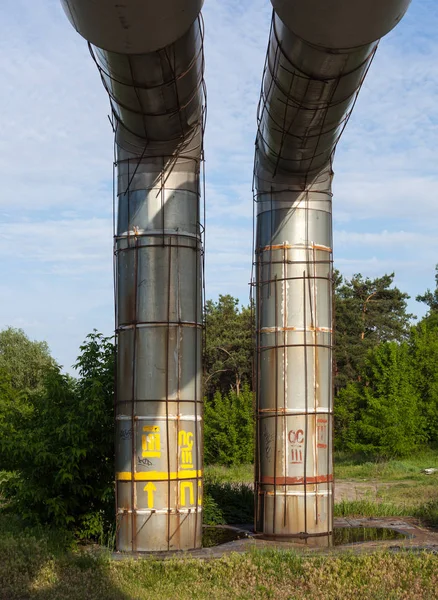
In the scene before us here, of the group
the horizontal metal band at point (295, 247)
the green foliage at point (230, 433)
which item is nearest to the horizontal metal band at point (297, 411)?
the horizontal metal band at point (295, 247)

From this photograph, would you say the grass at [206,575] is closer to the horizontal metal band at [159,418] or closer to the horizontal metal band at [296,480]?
the horizontal metal band at [159,418]

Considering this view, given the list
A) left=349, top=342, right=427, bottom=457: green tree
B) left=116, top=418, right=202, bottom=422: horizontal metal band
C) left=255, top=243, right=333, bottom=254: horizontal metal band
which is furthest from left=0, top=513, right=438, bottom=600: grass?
left=349, top=342, right=427, bottom=457: green tree

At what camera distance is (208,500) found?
15180 millimetres

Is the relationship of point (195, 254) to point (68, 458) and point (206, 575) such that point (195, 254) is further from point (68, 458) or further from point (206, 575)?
point (206, 575)

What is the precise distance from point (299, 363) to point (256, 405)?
47.9 inches

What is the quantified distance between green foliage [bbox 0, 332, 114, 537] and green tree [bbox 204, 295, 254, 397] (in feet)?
128

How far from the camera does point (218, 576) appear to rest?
984cm

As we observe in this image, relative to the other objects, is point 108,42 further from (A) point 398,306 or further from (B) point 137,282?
(A) point 398,306

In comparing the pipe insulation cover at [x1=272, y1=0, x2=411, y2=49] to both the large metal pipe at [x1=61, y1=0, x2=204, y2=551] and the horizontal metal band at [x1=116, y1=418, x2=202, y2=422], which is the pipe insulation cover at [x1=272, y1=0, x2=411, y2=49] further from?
the horizontal metal band at [x1=116, y1=418, x2=202, y2=422]

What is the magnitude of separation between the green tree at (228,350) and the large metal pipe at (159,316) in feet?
132

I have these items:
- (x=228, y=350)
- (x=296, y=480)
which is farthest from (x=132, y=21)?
(x=228, y=350)

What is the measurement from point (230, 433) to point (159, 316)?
86.2 feet

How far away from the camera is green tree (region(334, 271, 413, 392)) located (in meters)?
53.2

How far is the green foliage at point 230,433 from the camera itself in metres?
37.3
